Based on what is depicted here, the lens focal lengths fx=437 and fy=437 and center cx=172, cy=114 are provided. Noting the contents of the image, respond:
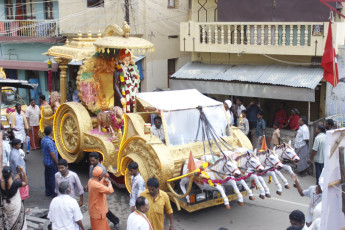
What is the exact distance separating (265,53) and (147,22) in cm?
484

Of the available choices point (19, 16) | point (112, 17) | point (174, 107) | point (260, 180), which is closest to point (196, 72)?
point (112, 17)

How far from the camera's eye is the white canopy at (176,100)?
8298 mm

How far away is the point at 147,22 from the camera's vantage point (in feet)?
51.9

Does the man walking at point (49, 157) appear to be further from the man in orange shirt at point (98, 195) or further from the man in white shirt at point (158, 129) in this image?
the man in orange shirt at point (98, 195)

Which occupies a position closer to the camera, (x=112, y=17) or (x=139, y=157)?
(x=139, y=157)

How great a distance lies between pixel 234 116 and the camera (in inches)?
504

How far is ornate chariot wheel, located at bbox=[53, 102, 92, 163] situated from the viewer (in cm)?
988

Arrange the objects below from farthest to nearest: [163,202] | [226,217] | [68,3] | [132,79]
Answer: [68,3] → [132,79] → [226,217] → [163,202]

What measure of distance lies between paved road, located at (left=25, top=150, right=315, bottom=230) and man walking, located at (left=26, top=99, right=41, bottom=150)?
3079 mm

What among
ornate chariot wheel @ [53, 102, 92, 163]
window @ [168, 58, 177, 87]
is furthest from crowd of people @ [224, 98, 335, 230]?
window @ [168, 58, 177, 87]

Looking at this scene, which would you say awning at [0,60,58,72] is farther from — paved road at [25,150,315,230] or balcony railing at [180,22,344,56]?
paved road at [25,150,315,230]

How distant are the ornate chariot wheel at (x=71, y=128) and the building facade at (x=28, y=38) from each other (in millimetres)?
7775

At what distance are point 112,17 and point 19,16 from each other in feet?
21.1

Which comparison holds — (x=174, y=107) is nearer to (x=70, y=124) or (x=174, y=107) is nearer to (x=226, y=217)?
(x=226, y=217)
